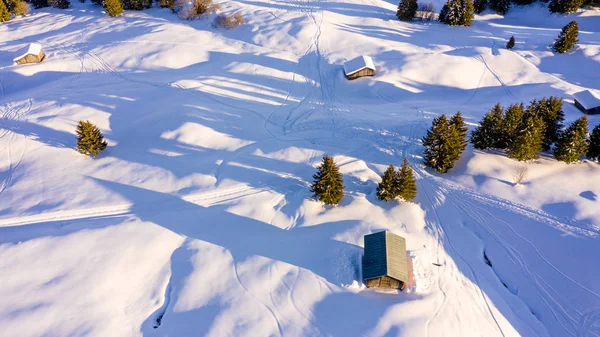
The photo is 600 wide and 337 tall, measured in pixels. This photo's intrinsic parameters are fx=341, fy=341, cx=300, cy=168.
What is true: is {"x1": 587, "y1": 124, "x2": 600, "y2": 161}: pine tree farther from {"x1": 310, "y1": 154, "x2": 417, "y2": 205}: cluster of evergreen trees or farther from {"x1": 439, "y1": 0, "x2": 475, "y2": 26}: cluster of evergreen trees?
{"x1": 439, "y1": 0, "x2": 475, "y2": 26}: cluster of evergreen trees

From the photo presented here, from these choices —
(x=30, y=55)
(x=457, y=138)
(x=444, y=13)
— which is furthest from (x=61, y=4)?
(x=457, y=138)

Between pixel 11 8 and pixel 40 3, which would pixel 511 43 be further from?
pixel 11 8

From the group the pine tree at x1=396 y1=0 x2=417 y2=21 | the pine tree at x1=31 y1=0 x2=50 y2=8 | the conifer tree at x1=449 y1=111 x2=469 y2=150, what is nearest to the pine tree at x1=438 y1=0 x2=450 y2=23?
the pine tree at x1=396 y1=0 x2=417 y2=21

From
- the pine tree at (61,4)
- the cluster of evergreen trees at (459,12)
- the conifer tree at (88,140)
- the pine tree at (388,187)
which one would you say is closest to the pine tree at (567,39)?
the cluster of evergreen trees at (459,12)

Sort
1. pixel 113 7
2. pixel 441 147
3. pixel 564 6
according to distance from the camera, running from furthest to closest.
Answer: pixel 113 7, pixel 564 6, pixel 441 147

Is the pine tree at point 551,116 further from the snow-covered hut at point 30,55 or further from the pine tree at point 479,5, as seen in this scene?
the snow-covered hut at point 30,55

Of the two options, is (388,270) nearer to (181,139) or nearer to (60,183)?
(181,139)

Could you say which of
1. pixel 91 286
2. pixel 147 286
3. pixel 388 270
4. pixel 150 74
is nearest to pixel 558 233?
pixel 388 270
